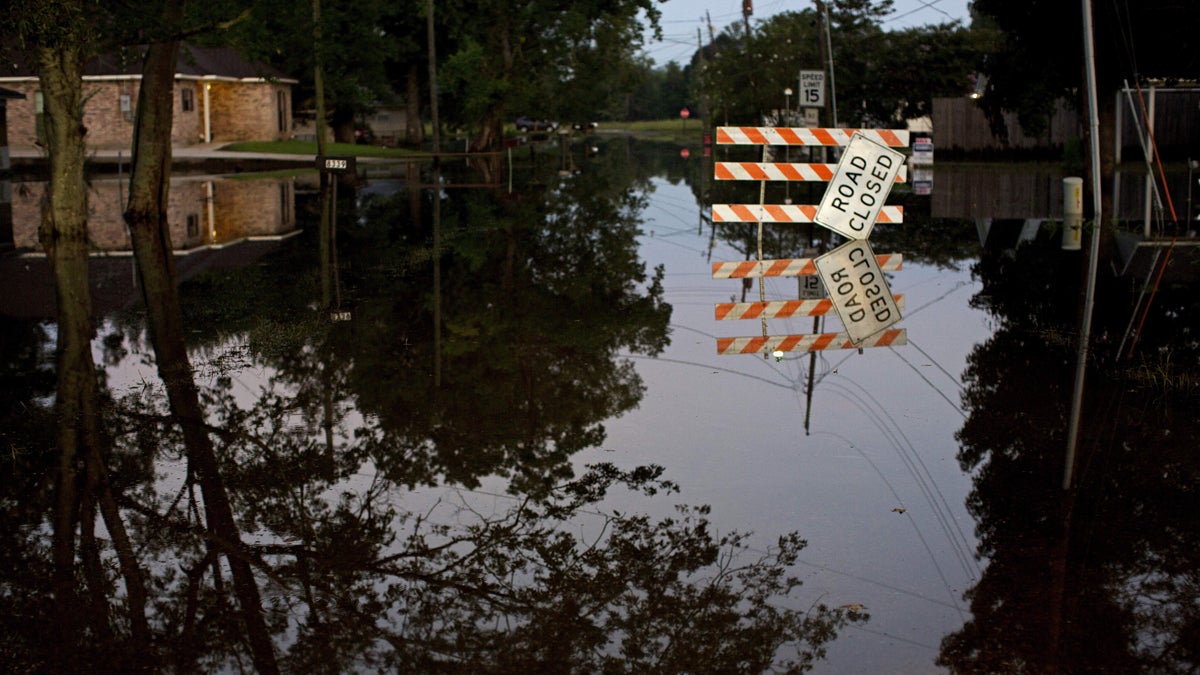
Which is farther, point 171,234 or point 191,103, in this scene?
point 191,103

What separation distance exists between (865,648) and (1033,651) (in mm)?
625

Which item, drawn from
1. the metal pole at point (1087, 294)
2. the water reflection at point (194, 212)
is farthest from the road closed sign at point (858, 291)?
the water reflection at point (194, 212)

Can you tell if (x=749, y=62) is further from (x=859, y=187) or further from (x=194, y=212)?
(x=859, y=187)

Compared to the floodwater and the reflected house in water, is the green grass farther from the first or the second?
the floodwater

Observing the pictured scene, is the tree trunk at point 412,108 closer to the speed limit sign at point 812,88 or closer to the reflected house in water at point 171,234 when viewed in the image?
the reflected house in water at point 171,234

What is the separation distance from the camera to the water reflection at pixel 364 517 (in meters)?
5.50

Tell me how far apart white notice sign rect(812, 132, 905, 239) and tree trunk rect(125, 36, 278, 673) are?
8.00 meters

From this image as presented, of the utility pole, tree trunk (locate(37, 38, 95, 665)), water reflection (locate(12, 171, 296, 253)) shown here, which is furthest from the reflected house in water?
the utility pole

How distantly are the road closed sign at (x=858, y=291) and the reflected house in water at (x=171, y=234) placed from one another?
7.38 meters

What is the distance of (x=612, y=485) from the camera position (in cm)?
776

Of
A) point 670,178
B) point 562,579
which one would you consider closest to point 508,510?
point 562,579

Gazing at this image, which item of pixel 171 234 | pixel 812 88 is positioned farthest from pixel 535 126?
pixel 171 234

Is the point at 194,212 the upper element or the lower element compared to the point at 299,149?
lower

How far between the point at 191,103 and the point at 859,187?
162 ft
